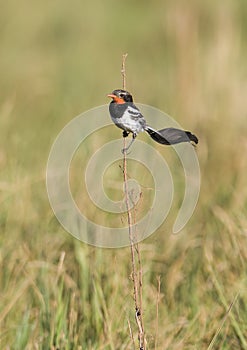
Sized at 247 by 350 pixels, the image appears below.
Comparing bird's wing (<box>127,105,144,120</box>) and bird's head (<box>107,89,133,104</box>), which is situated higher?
bird's head (<box>107,89,133,104</box>)

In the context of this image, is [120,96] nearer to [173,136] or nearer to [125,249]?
[173,136]

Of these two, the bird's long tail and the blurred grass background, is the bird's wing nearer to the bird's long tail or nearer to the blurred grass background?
the bird's long tail

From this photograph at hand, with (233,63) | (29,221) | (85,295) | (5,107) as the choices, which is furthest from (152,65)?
(85,295)

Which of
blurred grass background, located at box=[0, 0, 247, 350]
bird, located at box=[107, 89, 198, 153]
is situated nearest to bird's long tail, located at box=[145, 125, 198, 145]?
bird, located at box=[107, 89, 198, 153]

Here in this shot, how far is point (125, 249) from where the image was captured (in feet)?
10.3

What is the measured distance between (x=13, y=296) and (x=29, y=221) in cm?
57

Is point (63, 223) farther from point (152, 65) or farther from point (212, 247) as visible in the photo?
point (152, 65)

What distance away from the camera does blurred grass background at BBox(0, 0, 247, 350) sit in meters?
2.71

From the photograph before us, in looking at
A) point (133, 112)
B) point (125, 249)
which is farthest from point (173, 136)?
point (125, 249)

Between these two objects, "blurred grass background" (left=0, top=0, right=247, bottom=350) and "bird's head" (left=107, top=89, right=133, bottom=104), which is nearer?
"bird's head" (left=107, top=89, right=133, bottom=104)

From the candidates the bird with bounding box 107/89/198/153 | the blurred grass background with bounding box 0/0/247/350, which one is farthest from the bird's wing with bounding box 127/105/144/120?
the blurred grass background with bounding box 0/0/247/350

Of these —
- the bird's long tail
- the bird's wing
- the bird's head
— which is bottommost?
the bird's long tail

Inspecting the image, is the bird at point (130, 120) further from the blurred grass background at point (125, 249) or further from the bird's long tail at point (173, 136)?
the blurred grass background at point (125, 249)

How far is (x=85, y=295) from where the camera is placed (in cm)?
288
